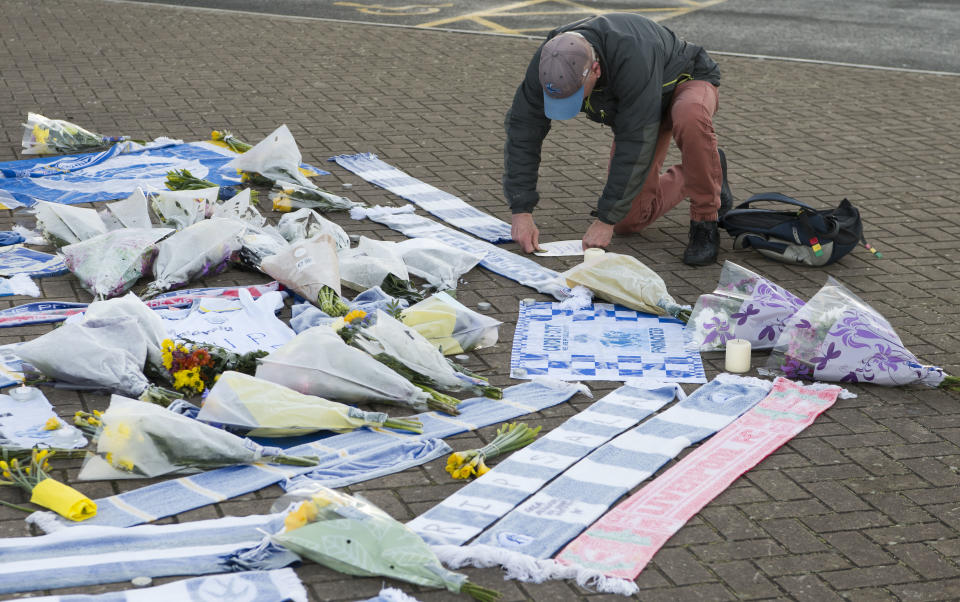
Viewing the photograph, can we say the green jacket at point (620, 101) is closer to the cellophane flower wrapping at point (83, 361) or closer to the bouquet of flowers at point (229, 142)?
the bouquet of flowers at point (229, 142)

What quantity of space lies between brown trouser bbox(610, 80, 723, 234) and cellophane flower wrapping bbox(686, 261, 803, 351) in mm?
885

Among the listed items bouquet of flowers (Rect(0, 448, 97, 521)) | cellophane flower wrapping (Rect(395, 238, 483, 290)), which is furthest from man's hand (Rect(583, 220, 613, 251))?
bouquet of flowers (Rect(0, 448, 97, 521))

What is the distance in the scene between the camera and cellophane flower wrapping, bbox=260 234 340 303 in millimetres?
4781

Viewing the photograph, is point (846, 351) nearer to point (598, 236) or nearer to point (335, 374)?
point (598, 236)

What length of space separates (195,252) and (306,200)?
3.57 ft

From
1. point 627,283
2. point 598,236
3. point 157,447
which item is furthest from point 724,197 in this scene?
point 157,447

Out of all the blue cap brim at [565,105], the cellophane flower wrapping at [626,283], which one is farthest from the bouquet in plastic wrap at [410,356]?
the blue cap brim at [565,105]

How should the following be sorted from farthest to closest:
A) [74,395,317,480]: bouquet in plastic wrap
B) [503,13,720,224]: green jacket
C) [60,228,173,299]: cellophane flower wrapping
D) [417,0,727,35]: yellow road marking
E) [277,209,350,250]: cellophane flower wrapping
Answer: [417,0,727,35]: yellow road marking
[277,209,350,250]: cellophane flower wrapping
[503,13,720,224]: green jacket
[60,228,173,299]: cellophane flower wrapping
[74,395,317,480]: bouquet in plastic wrap

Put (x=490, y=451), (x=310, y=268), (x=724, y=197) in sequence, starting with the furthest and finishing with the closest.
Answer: (x=724, y=197)
(x=310, y=268)
(x=490, y=451)

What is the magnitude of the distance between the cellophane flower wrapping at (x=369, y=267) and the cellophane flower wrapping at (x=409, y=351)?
30.7 inches

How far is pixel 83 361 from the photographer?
3998 millimetres

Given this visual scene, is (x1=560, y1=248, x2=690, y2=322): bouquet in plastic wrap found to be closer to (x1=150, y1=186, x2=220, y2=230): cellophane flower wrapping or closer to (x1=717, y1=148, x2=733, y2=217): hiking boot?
(x1=717, y1=148, x2=733, y2=217): hiking boot

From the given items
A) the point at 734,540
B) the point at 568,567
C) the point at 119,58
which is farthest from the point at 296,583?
the point at 119,58

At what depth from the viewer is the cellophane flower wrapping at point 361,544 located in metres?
3.06
